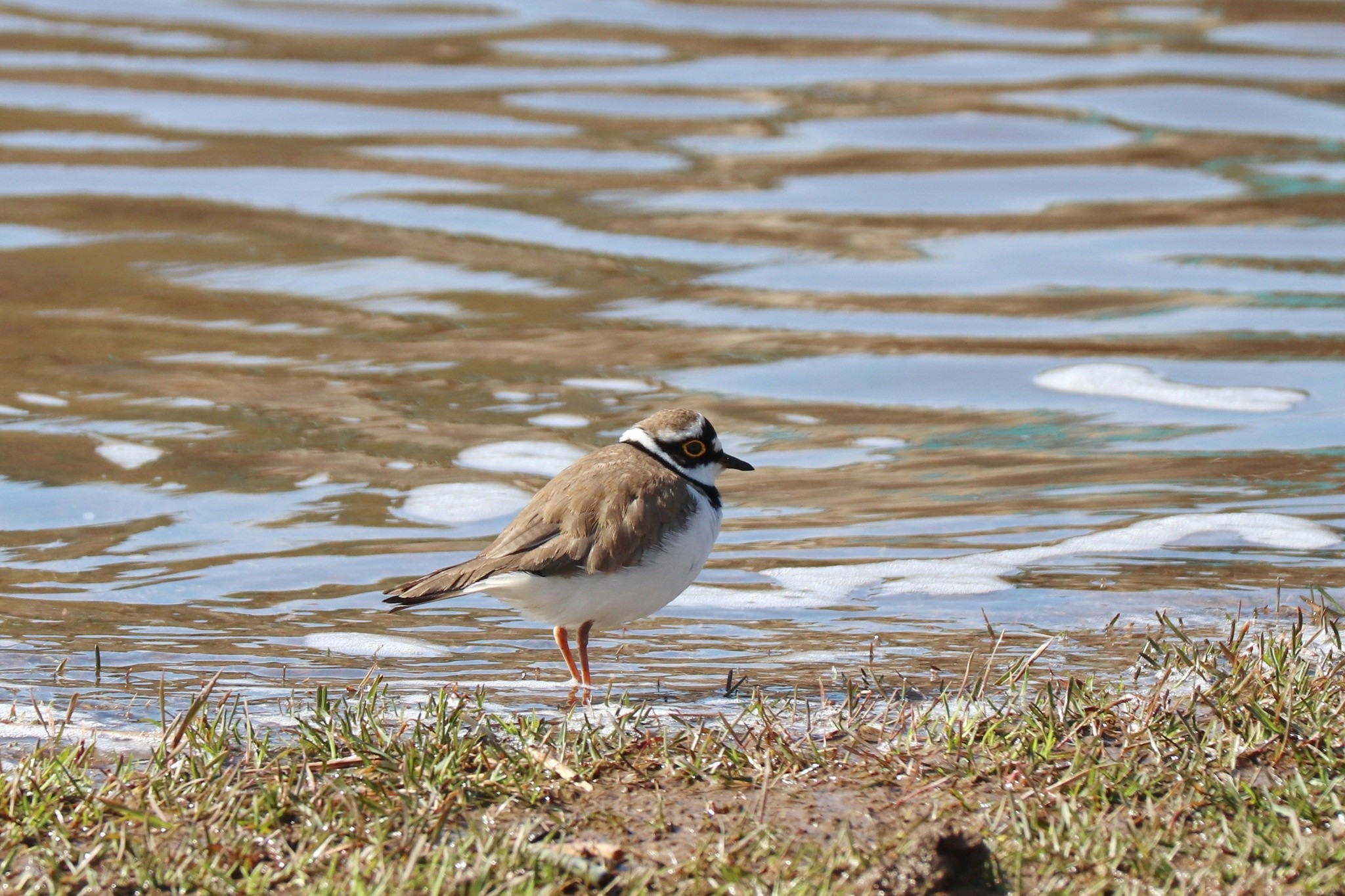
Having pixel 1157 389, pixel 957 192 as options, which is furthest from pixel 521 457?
pixel 957 192

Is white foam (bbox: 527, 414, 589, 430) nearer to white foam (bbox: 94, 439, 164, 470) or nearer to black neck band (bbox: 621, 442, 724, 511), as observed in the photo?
white foam (bbox: 94, 439, 164, 470)

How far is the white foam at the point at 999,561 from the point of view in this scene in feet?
20.7

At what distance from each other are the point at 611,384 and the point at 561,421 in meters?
0.61

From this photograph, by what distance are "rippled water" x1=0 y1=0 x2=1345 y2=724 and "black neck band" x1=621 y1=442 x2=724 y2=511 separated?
19.6 inches

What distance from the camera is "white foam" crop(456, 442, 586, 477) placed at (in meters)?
7.80

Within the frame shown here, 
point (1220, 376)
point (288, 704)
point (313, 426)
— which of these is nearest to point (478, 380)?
point (313, 426)

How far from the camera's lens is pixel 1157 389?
8883mm

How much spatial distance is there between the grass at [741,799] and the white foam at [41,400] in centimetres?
460

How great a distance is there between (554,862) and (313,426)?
511 centimetres

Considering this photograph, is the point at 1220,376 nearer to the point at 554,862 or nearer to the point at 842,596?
the point at 842,596

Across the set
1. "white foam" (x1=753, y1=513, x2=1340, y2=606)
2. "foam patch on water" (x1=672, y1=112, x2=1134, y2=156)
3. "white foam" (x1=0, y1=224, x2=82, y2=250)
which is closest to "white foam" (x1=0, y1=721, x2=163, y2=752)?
"white foam" (x1=753, y1=513, x2=1340, y2=606)

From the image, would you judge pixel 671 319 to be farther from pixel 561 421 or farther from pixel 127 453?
pixel 127 453

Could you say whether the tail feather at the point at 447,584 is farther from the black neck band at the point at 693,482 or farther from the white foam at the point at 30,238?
the white foam at the point at 30,238

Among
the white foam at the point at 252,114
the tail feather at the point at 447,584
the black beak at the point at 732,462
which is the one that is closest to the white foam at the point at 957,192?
the white foam at the point at 252,114
